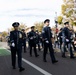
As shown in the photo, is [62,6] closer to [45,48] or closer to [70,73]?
[45,48]

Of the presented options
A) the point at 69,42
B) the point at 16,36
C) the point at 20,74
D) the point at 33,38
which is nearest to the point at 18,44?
the point at 16,36

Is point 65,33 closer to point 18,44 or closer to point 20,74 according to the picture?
point 18,44

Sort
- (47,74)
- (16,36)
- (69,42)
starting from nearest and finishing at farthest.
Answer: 1. (47,74)
2. (16,36)
3. (69,42)

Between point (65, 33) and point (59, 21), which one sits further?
point (59, 21)

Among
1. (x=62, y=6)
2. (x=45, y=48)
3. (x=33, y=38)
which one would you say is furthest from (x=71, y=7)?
(x=45, y=48)

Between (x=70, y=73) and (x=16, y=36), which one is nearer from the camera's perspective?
(x=70, y=73)

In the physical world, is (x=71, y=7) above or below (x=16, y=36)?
above

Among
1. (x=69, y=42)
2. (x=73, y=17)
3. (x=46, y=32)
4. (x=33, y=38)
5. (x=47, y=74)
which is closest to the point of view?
(x=47, y=74)

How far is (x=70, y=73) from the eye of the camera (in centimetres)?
960

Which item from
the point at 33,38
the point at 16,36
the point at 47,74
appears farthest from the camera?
the point at 33,38

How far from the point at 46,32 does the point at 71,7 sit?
27480 mm

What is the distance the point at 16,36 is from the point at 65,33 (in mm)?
5154

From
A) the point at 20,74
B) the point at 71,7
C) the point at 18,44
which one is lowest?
the point at 20,74

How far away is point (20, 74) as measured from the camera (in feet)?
32.5
